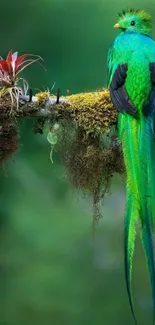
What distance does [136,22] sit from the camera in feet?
10.6

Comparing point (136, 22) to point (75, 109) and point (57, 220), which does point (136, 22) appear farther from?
point (57, 220)

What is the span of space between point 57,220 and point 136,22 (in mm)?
2771

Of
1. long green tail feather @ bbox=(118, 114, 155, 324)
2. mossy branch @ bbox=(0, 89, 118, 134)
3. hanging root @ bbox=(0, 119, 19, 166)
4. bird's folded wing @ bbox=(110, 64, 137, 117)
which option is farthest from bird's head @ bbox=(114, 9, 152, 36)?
hanging root @ bbox=(0, 119, 19, 166)

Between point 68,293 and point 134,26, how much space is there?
3.10 metres

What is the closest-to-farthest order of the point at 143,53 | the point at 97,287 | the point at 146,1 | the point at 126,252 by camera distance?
the point at 126,252 → the point at 143,53 → the point at 146,1 → the point at 97,287

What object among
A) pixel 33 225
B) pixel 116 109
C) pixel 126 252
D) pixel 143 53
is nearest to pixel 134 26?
pixel 143 53

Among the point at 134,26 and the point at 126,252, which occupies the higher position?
the point at 134,26

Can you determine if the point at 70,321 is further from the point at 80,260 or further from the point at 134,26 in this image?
the point at 134,26

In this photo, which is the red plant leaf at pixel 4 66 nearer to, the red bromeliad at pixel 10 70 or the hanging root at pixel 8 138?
the red bromeliad at pixel 10 70

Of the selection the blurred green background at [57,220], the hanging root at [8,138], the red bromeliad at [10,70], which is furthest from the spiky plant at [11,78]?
the blurred green background at [57,220]

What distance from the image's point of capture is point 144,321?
587 cm

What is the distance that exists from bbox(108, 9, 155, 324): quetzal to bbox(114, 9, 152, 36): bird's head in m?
0.08

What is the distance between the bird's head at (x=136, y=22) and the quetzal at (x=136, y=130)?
0.08 metres

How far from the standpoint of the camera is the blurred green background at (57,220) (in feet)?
18.4
